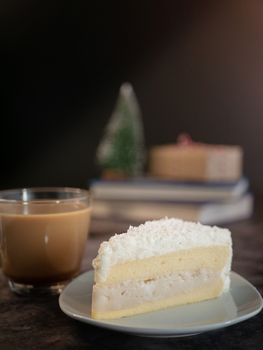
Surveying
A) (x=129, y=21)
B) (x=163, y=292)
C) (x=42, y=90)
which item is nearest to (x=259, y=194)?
(x=129, y=21)

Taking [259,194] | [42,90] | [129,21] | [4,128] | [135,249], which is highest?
[129,21]

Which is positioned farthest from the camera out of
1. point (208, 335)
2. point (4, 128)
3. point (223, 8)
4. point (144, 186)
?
point (4, 128)

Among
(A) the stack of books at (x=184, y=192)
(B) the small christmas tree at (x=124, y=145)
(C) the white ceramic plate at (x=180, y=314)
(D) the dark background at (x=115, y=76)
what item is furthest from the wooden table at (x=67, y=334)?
(D) the dark background at (x=115, y=76)

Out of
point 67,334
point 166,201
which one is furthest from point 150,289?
point 166,201

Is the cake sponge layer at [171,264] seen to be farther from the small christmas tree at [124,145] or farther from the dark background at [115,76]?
the dark background at [115,76]

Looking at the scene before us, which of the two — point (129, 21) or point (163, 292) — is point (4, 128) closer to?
point (129, 21)

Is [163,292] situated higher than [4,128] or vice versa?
[4,128]
